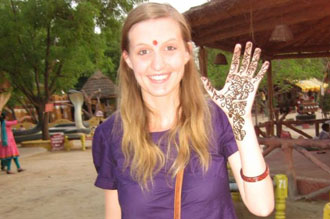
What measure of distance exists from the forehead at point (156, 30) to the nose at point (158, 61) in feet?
0.20

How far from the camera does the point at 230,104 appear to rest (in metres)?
1.60

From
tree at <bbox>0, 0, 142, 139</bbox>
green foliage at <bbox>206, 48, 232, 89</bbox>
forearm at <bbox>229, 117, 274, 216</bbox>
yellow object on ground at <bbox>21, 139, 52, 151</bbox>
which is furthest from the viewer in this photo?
green foliage at <bbox>206, 48, 232, 89</bbox>

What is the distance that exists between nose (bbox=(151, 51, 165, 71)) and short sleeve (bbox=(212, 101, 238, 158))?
0.34 m

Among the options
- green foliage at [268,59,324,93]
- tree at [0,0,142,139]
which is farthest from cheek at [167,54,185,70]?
green foliage at [268,59,324,93]

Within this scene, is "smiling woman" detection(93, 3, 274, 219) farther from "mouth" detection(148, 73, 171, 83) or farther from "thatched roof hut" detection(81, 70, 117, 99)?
"thatched roof hut" detection(81, 70, 117, 99)

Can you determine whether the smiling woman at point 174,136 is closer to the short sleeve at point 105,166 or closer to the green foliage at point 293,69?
the short sleeve at point 105,166

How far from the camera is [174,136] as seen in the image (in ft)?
5.34

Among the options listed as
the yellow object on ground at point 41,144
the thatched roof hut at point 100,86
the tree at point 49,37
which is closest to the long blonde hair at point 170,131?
the tree at point 49,37

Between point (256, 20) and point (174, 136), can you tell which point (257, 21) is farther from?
point (174, 136)

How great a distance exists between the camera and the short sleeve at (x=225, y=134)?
1.57m

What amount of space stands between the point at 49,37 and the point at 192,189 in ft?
47.3

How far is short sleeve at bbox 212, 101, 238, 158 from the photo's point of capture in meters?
1.57

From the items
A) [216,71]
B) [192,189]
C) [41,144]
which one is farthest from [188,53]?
[216,71]

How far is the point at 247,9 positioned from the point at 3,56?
12313 mm
